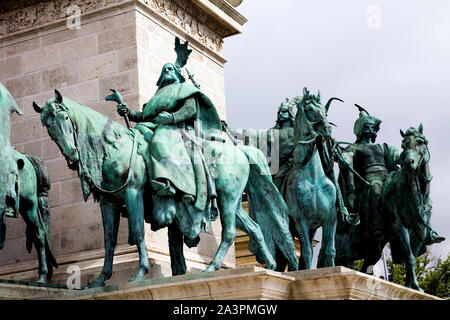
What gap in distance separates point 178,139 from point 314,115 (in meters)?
2.12

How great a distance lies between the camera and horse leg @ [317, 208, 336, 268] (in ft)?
44.3

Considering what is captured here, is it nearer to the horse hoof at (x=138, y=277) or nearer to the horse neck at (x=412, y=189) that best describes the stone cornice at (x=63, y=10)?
the horse neck at (x=412, y=189)

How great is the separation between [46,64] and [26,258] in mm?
3225

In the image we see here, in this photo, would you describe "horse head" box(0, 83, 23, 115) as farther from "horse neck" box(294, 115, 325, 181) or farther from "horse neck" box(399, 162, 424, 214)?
"horse neck" box(399, 162, 424, 214)

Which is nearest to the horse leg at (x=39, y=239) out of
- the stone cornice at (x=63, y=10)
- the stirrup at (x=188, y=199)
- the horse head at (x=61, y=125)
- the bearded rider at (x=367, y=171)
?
the horse head at (x=61, y=125)

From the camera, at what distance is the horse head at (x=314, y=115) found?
44.0 ft

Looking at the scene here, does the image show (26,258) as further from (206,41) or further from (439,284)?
(439,284)

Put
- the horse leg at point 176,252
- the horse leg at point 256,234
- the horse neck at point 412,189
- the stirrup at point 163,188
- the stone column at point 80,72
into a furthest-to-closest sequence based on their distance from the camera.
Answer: the horse neck at point 412,189 < the stone column at point 80,72 < the horse leg at point 176,252 < the horse leg at point 256,234 < the stirrup at point 163,188

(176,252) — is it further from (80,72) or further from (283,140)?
(80,72)

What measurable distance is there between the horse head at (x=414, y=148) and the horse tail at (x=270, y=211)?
91.1 inches

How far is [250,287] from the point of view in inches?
423
